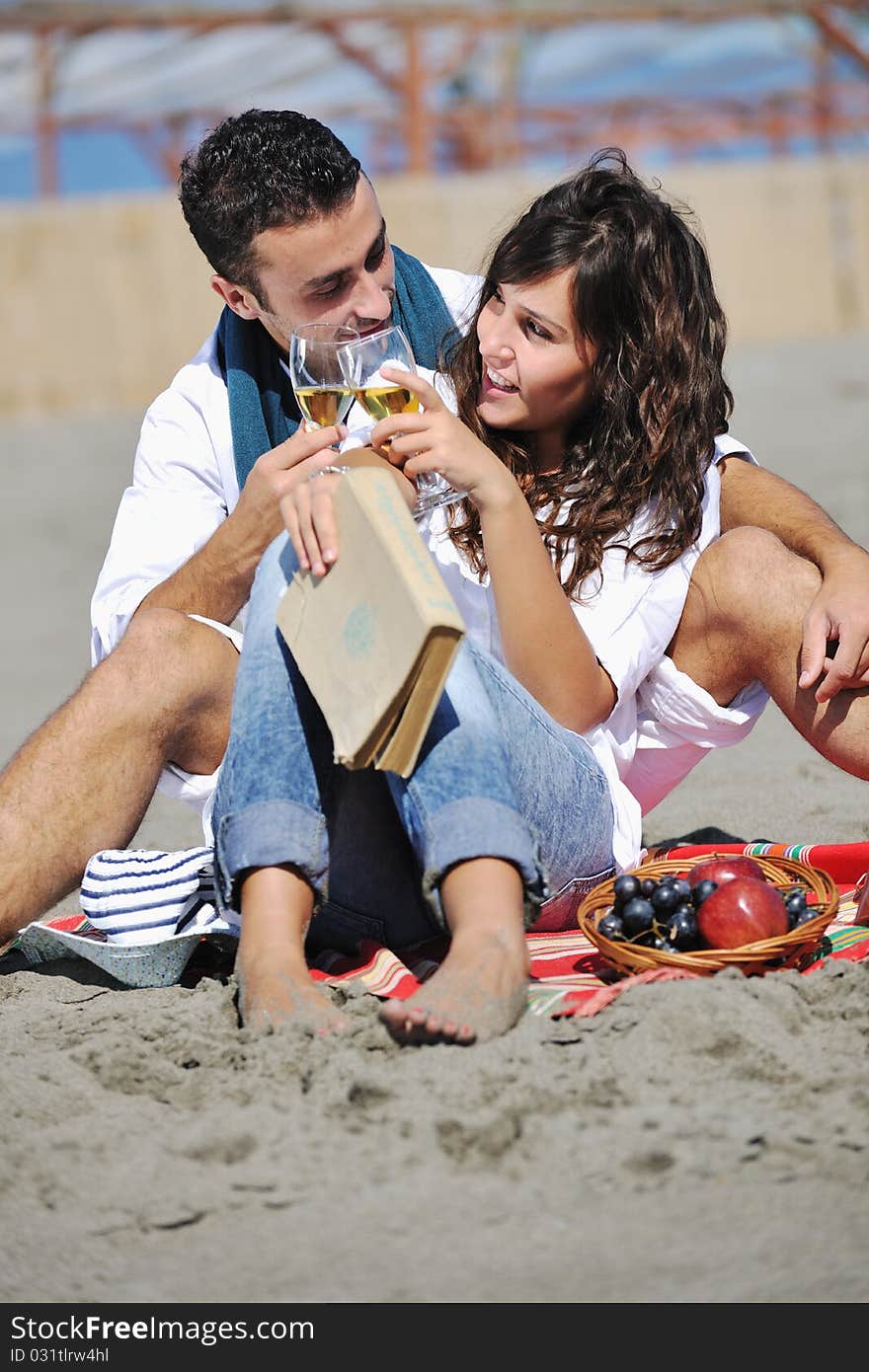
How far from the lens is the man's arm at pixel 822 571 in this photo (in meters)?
2.97

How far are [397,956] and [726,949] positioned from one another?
631 mm

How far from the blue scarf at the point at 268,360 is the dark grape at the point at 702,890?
1474mm

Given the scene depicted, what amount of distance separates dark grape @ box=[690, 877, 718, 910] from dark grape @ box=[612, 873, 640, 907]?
0.10m

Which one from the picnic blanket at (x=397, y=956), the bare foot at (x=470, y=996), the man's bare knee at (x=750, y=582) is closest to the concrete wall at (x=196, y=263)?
the man's bare knee at (x=750, y=582)

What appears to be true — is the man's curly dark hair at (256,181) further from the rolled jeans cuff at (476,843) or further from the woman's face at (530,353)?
the rolled jeans cuff at (476,843)

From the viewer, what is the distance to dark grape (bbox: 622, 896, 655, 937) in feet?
8.76

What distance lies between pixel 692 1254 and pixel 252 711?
118 centimetres

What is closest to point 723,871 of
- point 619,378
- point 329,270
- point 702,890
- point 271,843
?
point 702,890

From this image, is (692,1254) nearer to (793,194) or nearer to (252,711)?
(252,711)

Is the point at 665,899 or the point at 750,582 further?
the point at 750,582

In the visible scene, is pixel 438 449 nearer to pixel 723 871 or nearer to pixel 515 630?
pixel 515 630

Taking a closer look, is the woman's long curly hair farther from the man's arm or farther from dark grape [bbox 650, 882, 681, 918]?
dark grape [bbox 650, 882, 681, 918]

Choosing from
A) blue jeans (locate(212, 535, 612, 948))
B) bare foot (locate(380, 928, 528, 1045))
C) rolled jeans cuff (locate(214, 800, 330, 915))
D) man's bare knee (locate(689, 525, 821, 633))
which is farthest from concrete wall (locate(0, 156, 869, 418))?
bare foot (locate(380, 928, 528, 1045))

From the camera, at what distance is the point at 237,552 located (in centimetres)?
313
